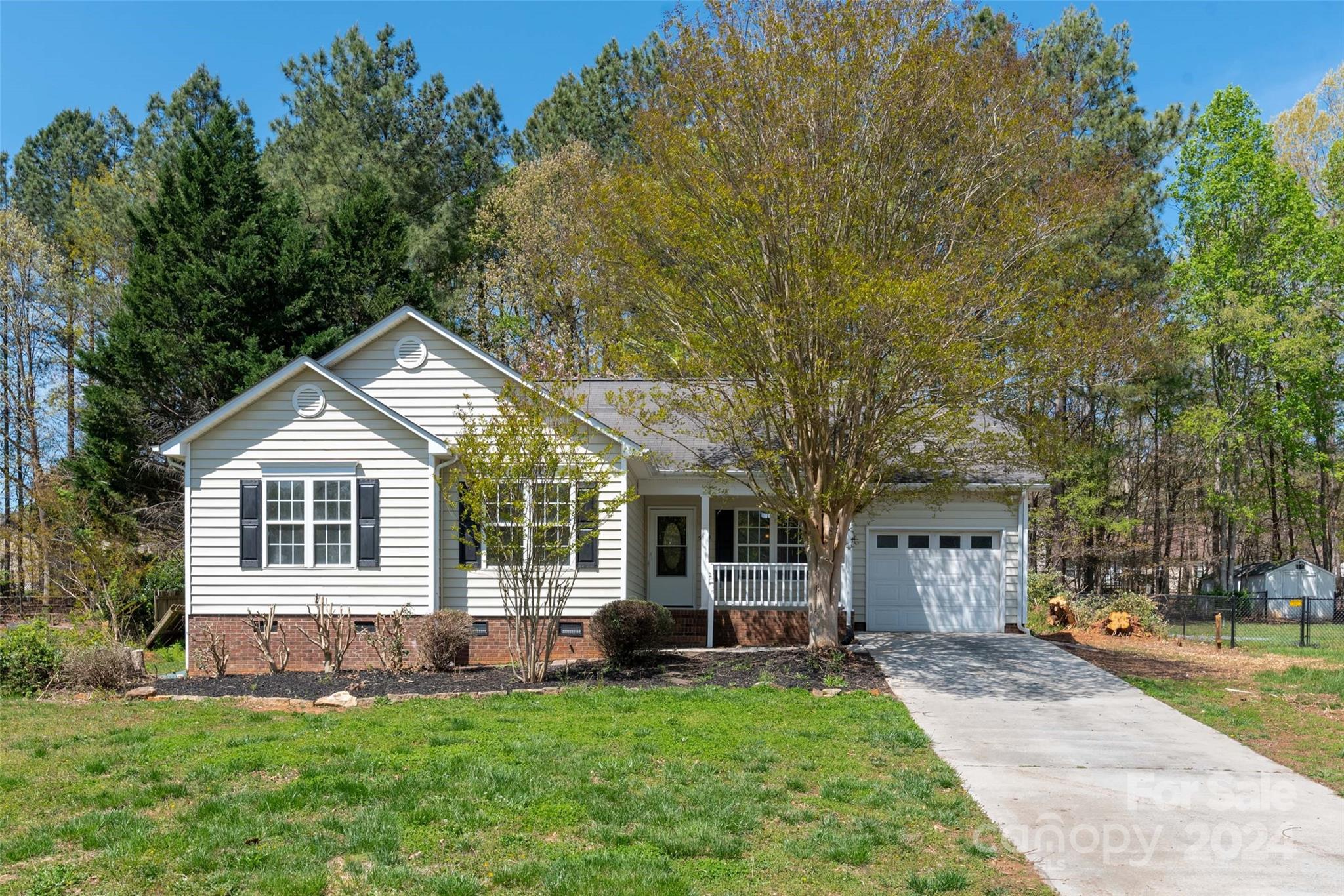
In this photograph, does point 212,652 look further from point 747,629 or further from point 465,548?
point 747,629

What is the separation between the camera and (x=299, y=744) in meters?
8.62

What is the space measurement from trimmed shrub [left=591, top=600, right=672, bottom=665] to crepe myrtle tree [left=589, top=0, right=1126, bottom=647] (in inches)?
101

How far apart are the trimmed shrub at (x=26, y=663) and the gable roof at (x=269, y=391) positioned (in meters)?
3.52

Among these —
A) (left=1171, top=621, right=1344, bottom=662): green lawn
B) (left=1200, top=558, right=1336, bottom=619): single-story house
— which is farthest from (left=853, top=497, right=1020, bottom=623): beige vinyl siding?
(left=1200, top=558, right=1336, bottom=619): single-story house

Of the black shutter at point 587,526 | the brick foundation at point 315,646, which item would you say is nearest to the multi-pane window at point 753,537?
the black shutter at point 587,526

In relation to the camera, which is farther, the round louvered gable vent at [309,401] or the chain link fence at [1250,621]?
the chain link fence at [1250,621]

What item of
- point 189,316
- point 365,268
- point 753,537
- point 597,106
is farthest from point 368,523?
point 597,106

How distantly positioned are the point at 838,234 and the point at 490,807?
29.0 feet

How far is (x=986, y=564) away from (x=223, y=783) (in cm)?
1388

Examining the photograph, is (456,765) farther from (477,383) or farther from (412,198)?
(412,198)

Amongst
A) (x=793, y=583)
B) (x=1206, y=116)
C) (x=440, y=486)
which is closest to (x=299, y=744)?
(x=440, y=486)

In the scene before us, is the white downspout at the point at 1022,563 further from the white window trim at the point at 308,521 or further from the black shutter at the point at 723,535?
the white window trim at the point at 308,521

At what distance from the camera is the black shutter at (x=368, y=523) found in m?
15.2

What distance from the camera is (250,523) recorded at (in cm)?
1522
